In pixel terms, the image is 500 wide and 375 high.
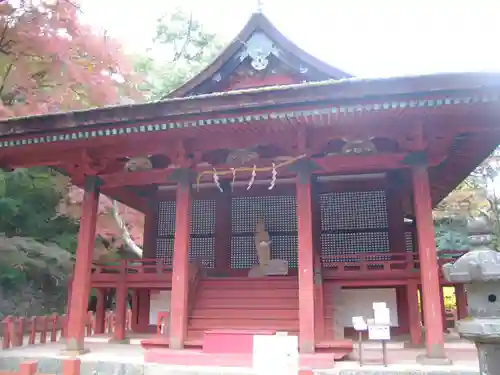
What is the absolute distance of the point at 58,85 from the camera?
1462 centimetres

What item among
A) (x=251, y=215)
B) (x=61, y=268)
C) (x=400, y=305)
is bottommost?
(x=400, y=305)

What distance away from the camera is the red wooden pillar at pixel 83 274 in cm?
870

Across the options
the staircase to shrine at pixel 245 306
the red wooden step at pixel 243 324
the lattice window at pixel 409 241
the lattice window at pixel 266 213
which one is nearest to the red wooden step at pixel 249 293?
the staircase to shrine at pixel 245 306

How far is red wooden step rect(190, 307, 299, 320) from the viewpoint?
8.99m

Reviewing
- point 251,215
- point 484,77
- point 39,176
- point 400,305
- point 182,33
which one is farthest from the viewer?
point 182,33

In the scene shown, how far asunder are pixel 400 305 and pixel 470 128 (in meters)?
5.07

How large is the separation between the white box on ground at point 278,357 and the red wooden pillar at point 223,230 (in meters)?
7.81

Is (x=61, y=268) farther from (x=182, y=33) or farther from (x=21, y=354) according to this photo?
(x=182, y=33)

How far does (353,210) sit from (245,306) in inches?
167

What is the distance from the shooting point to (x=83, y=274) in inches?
359

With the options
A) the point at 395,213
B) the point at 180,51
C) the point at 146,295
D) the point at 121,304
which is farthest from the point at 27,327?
the point at 180,51

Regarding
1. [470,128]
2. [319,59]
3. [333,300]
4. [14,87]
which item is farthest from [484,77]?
[14,87]

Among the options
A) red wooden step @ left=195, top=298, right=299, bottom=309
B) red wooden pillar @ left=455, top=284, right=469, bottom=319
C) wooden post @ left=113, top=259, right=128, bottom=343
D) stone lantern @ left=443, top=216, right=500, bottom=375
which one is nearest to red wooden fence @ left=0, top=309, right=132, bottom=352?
wooden post @ left=113, top=259, right=128, bottom=343

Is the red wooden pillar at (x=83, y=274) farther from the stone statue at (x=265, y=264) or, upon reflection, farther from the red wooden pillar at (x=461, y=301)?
the red wooden pillar at (x=461, y=301)
